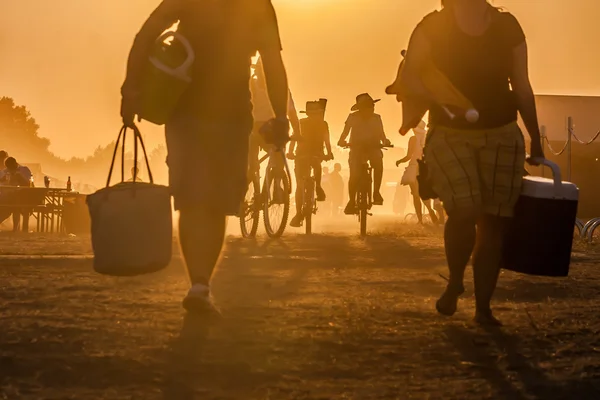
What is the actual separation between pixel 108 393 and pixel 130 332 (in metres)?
1.45

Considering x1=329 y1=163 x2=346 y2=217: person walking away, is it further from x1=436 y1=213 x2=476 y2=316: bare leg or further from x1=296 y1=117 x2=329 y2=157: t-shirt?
x1=436 y1=213 x2=476 y2=316: bare leg

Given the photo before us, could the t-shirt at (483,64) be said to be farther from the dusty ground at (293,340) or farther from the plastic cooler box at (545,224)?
the dusty ground at (293,340)

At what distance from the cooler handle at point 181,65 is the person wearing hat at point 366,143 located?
1021 centimetres

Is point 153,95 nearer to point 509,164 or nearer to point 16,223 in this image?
point 509,164

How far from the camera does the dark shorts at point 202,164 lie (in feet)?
18.9

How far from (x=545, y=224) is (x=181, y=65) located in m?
2.14

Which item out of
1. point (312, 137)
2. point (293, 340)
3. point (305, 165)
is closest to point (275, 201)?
point (305, 165)

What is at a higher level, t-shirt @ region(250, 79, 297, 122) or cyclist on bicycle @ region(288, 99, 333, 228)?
t-shirt @ region(250, 79, 297, 122)

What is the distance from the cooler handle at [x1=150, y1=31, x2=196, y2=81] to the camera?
5.48 meters

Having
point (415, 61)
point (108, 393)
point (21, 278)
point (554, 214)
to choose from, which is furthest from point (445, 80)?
point (21, 278)

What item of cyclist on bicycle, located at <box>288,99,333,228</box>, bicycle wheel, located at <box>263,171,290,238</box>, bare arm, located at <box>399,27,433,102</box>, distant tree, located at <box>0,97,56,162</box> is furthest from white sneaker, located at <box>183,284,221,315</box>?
distant tree, located at <box>0,97,56,162</box>

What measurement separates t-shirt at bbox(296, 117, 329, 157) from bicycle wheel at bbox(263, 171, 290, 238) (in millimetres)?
1955

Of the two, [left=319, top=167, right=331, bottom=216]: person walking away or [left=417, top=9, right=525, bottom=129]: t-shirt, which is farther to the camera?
[left=319, top=167, right=331, bottom=216]: person walking away

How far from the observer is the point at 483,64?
220 inches
